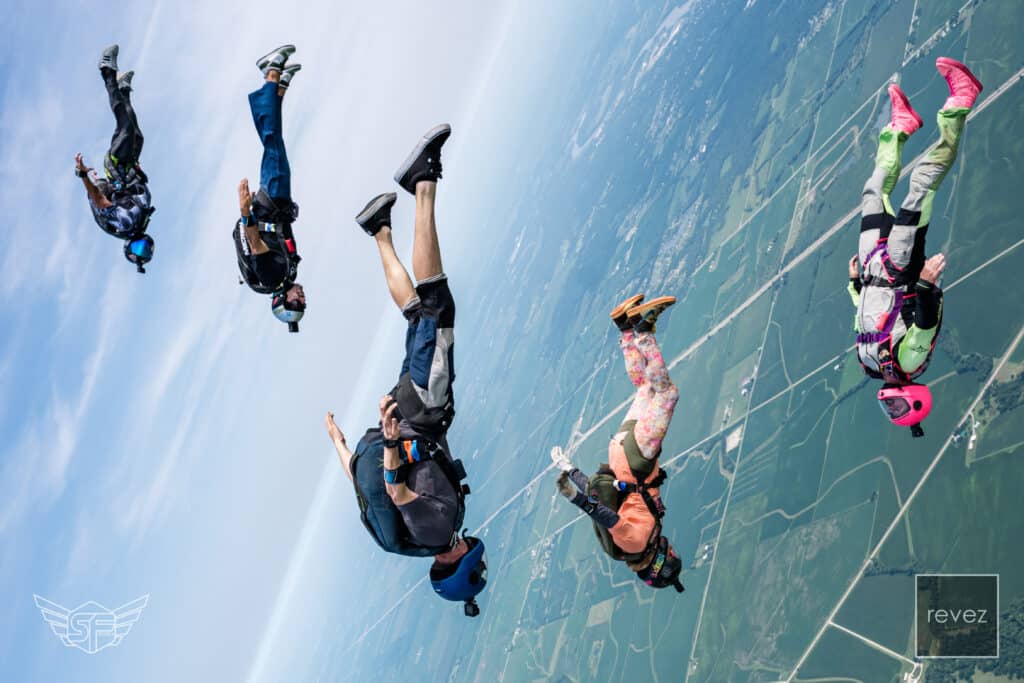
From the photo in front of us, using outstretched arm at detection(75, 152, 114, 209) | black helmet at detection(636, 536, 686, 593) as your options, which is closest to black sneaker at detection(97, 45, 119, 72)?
outstretched arm at detection(75, 152, 114, 209)

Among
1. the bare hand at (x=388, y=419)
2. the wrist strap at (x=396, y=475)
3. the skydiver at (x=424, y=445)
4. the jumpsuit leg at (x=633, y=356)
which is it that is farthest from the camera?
the jumpsuit leg at (x=633, y=356)

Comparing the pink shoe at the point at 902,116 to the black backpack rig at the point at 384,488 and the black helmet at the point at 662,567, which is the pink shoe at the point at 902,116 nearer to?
the black helmet at the point at 662,567

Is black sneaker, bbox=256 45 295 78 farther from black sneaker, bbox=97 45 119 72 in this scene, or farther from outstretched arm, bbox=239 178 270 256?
black sneaker, bbox=97 45 119 72

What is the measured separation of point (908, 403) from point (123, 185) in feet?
24.3

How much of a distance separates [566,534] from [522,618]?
142 inches

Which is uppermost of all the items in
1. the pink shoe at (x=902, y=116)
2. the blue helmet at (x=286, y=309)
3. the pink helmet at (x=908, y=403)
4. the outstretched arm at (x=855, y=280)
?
the blue helmet at (x=286, y=309)

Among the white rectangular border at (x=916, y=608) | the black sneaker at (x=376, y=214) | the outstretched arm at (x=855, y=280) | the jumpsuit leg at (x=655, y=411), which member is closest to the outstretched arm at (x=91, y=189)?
the black sneaker at (x=376, y=214)

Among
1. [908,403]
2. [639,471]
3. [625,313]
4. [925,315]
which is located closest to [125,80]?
[625,313]

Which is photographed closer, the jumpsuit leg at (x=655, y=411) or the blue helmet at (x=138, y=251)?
the jumpsuit leg at (x=655, y=411)

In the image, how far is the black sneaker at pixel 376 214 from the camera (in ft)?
24.0

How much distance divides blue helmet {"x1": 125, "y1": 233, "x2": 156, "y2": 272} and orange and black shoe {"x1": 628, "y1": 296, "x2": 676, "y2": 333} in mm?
4779

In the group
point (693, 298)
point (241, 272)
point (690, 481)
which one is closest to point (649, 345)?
point (241, 272)

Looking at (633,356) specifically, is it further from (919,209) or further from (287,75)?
(287,75)

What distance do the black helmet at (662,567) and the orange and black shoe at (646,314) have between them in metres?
1.80
